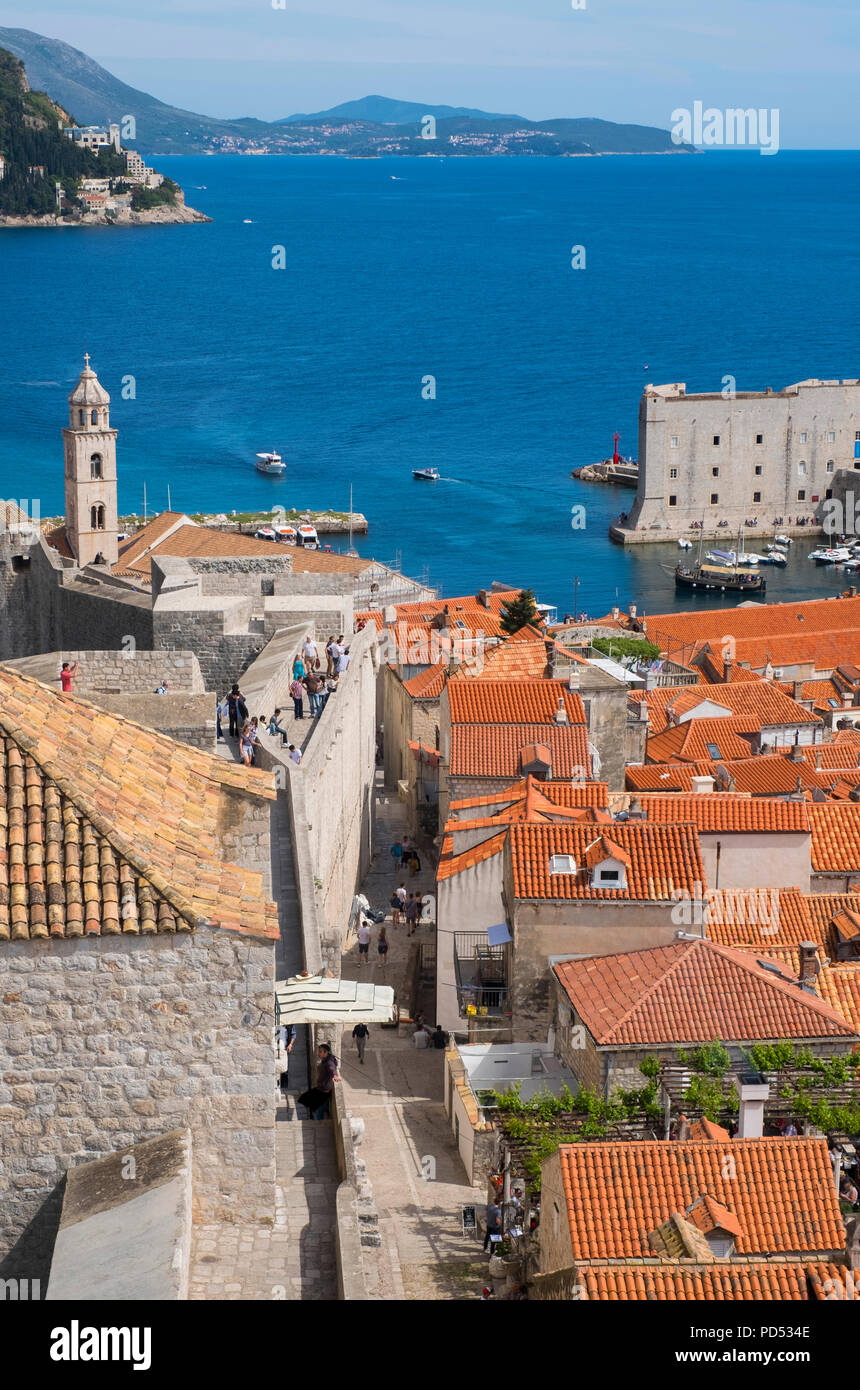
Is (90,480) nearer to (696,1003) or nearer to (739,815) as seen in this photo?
(739,815)

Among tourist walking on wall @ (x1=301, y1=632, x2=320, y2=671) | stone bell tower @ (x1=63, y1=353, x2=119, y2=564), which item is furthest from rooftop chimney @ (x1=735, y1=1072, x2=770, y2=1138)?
stone bell tower @ (x1=63, y1=353, x2=119, y2=564)

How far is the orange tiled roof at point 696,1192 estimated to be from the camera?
12820 millimetres

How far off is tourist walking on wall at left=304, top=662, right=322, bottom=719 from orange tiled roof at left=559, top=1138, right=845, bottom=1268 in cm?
985

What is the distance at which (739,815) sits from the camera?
23.1 meters

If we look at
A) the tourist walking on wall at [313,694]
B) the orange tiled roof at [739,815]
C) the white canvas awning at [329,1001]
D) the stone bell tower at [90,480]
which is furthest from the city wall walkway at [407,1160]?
the stone bell tower at [90,480]

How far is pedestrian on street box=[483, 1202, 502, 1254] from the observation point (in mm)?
14531

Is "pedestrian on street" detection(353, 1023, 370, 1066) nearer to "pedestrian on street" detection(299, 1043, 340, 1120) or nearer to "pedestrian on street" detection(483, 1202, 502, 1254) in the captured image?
"pedestrian on street" detection(483, 1202, 502, 1254)

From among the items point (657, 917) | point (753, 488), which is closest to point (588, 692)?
point (657, 917)

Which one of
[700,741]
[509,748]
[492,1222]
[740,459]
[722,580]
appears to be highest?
[509,748]

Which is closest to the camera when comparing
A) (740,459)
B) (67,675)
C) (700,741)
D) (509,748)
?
(67,675)

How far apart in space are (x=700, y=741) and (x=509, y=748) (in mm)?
10441

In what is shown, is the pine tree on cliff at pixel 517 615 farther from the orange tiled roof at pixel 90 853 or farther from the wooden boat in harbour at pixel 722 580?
the orange tiled roof at pixel 90 853

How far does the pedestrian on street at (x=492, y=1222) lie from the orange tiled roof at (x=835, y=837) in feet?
32.1

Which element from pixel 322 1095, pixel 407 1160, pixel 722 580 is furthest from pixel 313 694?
pixel 722 580
